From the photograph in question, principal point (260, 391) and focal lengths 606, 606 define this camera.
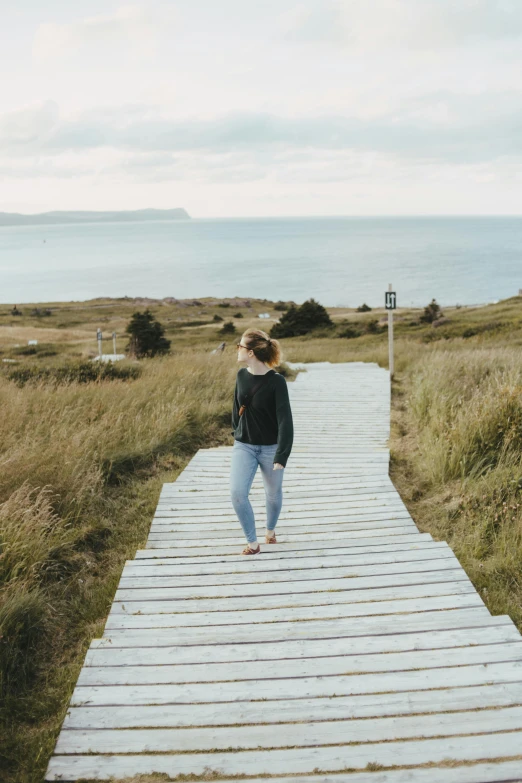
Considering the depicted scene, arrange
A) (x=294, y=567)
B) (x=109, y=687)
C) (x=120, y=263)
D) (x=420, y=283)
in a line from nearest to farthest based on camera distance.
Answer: (x=109, y=687) → (x=294, y=567) → (x=420, y=283) → (x=120, y=263)

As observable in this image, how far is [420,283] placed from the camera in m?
103

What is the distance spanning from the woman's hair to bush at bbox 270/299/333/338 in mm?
35733

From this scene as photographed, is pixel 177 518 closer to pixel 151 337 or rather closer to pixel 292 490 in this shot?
pixel 292 490

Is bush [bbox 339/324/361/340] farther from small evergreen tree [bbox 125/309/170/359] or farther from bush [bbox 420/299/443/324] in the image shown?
small evergreen tree [bbox 125/309/170/359]

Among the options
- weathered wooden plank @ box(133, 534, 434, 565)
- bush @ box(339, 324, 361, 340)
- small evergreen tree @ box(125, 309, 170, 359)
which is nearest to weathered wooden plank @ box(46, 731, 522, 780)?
weathered wooden plank @ box(133, 534, 434, 565)

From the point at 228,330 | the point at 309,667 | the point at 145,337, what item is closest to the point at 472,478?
the point at 309,667

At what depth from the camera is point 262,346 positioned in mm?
4484

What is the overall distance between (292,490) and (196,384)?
4752 millimetres

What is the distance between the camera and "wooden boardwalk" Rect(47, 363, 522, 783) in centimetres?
261

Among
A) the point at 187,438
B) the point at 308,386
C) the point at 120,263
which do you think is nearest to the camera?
the point at 187,438

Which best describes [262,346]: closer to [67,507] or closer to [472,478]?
[67,507]

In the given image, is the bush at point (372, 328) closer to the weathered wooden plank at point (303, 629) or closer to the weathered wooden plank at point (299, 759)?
the weathered wooden plank at point (303, 629)

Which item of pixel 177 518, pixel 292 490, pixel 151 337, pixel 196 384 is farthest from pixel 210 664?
pixel 151 337

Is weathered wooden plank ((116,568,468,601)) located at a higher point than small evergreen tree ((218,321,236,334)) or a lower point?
lower
